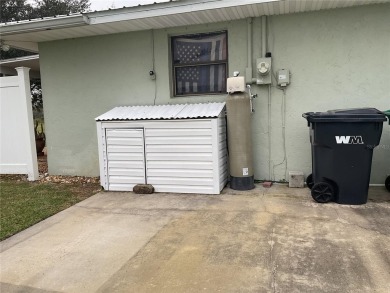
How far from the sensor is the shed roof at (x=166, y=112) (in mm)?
5399

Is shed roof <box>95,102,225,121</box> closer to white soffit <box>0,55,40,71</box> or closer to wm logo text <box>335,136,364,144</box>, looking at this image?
wm logo text <box>335,136,364,144</box>

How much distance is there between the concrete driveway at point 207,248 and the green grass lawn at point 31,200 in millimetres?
243

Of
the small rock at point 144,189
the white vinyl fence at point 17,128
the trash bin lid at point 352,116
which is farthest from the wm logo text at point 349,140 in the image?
the white vinyl fence at point 17,128

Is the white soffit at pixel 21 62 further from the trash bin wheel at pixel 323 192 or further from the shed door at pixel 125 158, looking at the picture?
the trash bin wheel at pixel 323 192

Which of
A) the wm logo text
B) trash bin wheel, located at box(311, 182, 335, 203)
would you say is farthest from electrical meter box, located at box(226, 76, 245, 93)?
trash bin wheel, located at box(311, 182, 335, 203)

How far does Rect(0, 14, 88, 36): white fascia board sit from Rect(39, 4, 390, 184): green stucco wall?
0.97 metres

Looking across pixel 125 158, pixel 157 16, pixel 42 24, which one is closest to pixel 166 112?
pixel 125 158

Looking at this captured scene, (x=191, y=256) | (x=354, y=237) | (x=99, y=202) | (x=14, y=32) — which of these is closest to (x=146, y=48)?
(x=14, y=32)

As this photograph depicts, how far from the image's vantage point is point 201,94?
246 inches

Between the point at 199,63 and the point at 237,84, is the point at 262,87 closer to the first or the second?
the point at 237,84

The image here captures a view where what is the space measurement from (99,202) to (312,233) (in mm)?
3284

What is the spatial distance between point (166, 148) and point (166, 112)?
0.65 meters

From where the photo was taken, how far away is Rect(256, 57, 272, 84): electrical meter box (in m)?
5.63

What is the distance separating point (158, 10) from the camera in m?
5.28
